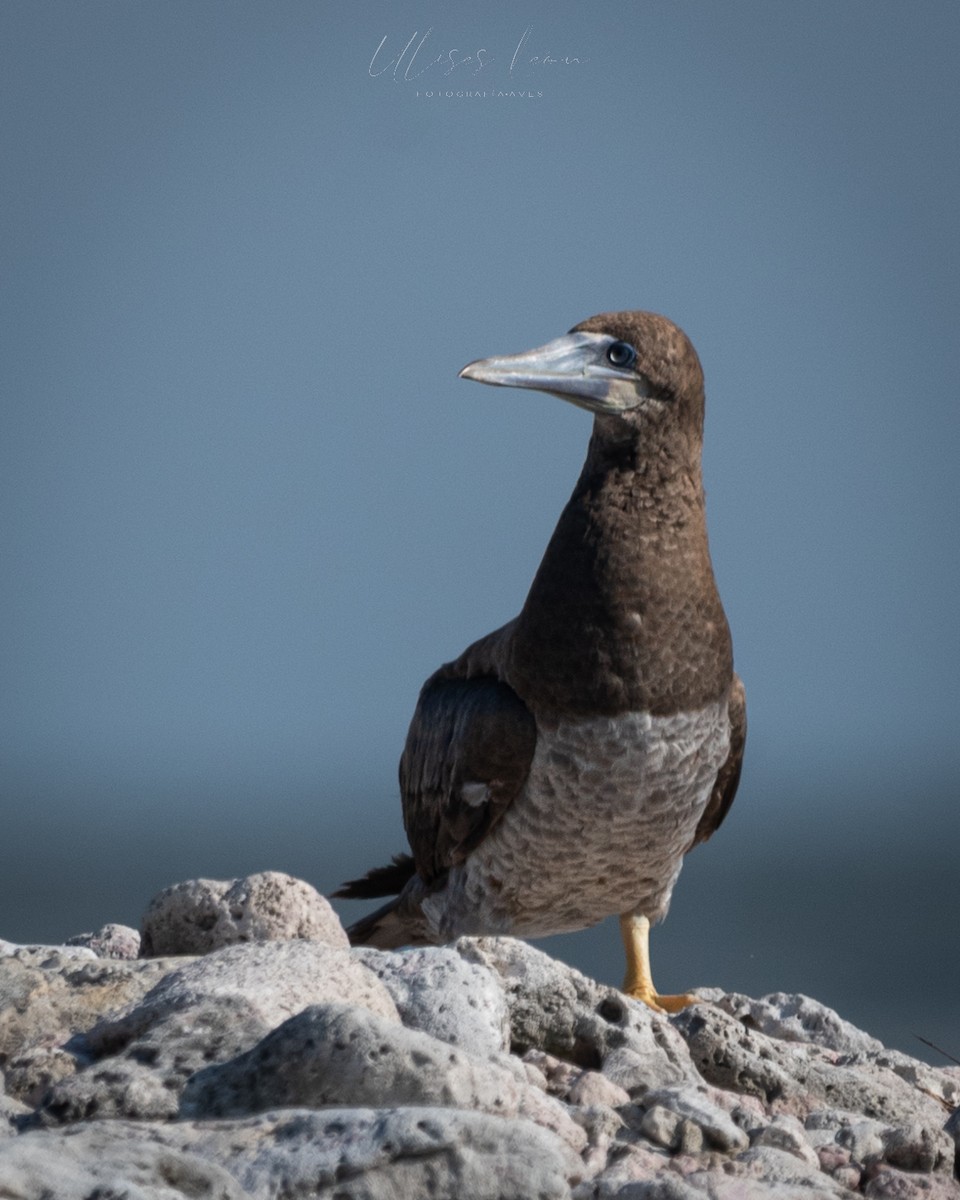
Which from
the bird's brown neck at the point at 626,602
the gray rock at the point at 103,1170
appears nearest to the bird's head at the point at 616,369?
the bird's brown neck at the point at 626,602

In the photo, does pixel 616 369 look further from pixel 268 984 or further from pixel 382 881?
pixel 268 984

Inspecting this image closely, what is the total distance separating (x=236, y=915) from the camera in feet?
18.9

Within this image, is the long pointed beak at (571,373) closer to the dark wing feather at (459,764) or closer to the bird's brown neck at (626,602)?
the bird's brown neck at (626,602)

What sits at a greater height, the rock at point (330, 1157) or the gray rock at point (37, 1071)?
the rock at point (330, 1157)

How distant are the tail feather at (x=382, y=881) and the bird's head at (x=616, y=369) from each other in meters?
2.69

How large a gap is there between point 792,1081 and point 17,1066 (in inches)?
90.6

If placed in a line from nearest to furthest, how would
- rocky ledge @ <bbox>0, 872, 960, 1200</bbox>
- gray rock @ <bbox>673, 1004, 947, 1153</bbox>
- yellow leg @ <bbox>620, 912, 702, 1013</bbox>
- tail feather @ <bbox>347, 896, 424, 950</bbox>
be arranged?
rocky ledge @ <bbox>0, 872, 960, 1200</bbox> → gray rock @ <bbox>673, 1004, 947, 1153</bbox> → yellow leg @ <bbox>620, 912, 702, 1013</bbox> → tail feather @ <bbox>347, 896, 424, 950</bbox>

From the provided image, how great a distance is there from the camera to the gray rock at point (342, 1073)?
4016 mm

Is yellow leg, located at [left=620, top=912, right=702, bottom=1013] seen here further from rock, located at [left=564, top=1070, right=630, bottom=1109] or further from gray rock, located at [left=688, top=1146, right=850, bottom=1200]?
gray rock, located at [left=688, top=1146, right=850, bottom=1200]

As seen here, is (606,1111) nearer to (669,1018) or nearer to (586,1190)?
(586,1190)

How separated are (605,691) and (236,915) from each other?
8.00 feet

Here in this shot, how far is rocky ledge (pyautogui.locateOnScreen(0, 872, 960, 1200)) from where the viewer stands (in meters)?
3.67

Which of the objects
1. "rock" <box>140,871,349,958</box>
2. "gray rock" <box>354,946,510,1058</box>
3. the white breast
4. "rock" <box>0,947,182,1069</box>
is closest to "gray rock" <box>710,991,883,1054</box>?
the white breast

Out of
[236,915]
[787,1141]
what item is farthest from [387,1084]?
[236,915]
